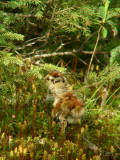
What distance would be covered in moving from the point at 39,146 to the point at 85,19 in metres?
1.93

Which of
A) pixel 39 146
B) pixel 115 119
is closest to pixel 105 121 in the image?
pixel 115 119

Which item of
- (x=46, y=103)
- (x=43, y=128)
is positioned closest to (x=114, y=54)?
(x=46, y=103)

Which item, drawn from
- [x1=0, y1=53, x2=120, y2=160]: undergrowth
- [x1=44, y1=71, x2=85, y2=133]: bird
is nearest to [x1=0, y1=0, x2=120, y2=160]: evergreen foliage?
[x1=0, y1=53, x2=120, y2=160]: undergrowth

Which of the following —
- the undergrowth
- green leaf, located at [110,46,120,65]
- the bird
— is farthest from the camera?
green leaf, located at [110,46,120,65]

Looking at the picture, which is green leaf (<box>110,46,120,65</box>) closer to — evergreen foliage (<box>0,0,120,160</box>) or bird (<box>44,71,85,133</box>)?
evergreen foliage (<box>0,0,120,160</box>)

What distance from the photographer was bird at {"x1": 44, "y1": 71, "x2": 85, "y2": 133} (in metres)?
3.24

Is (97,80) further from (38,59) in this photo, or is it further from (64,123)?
(64,123)

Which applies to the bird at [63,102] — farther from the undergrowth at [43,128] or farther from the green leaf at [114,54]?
the green leaf at [114,54]

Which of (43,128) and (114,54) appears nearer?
(43,128)

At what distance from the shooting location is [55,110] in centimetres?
341

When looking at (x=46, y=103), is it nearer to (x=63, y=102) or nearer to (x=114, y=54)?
(x=63, y=102)

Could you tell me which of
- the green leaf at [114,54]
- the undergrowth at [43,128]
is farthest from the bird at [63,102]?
the green leaf at [114,54]

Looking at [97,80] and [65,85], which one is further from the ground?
[65,85]

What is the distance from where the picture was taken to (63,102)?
10.7 ft
